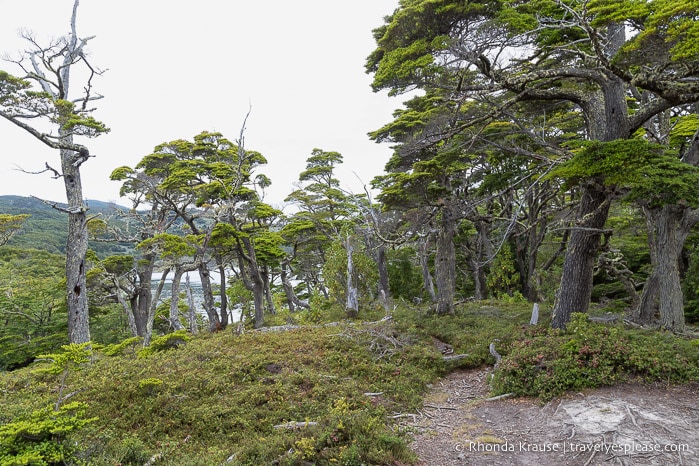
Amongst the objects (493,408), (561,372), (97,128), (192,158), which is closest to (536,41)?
(561,372)

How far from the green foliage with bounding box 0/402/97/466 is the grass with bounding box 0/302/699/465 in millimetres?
252

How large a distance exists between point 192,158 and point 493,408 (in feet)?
48.9

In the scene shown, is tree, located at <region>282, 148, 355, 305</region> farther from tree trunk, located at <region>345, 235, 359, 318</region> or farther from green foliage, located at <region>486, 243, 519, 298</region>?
green foliage, located at <region>486, 243, 519, 298</region>

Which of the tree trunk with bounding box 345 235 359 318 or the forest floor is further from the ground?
the tree trunk with bounding box 345 235 359 318

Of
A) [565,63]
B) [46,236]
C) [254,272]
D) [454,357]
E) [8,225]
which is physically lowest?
[454,357]

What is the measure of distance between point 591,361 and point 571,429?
1.57 metres

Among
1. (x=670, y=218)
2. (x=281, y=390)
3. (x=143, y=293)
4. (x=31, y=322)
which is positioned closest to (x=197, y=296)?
(x=143, y=293)

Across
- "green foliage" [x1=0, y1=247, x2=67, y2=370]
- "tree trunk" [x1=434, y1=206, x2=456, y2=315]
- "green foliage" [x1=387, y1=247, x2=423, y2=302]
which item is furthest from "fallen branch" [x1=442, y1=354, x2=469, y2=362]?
"green foliage" [x1=0, y1=247, x2=67, y2=370]

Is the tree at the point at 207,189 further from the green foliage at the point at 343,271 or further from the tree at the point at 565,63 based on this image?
the tree at the point at 565,63

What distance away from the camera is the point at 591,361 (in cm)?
571

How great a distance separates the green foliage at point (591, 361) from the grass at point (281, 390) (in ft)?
0.08

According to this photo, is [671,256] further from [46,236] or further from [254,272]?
[46,236]

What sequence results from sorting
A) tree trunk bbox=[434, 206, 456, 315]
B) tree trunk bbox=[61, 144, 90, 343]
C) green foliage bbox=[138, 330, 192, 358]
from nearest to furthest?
green foliage bbox=[138, 330, 192, 358], tree trunk bbox=[61, 144, 90, 343], tree trunk bbox=[434, 206, 456, 315]

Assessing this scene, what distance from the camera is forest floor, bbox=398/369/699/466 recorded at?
13.2ft
